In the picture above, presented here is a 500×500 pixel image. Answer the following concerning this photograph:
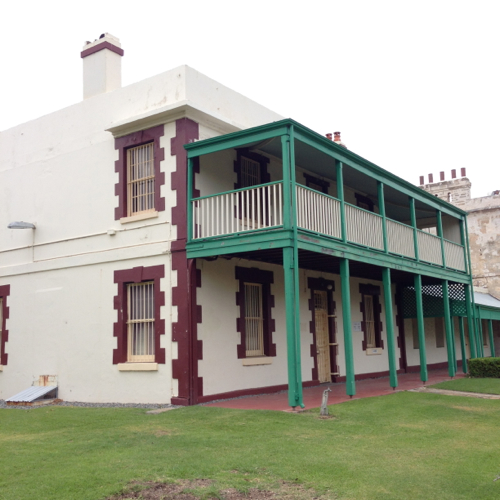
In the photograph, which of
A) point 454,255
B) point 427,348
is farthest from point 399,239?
point 427,348

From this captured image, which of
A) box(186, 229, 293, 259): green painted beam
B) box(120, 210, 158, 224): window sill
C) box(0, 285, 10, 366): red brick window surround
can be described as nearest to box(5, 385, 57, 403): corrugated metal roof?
box(0, 285, 10, 366): red brick window surround

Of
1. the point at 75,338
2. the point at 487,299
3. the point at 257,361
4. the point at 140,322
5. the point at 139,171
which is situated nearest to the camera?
the point at 140,322

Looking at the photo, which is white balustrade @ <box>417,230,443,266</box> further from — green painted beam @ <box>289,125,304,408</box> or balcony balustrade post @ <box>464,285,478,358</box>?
green painted beam @ <box>289,125,304,408</box>

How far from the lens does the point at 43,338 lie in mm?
14695

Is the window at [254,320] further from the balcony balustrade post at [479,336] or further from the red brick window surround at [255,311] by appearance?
the balcony balustrade post at [479,336]

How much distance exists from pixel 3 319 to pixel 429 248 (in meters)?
12.2

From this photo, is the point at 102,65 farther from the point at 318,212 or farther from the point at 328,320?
the point at 328,320

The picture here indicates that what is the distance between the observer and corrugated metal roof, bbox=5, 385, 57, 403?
44.2 feet

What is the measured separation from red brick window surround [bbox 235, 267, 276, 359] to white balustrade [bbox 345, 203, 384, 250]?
7.42 ft

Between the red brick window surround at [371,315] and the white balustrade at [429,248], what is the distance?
2.40 meters

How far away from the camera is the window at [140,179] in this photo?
13484 millimetres

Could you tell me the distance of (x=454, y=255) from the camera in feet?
64.5

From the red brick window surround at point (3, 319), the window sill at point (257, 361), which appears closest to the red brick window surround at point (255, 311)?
the window sill at point (257, 361)

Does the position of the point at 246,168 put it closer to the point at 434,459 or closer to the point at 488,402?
the point at 488,402
